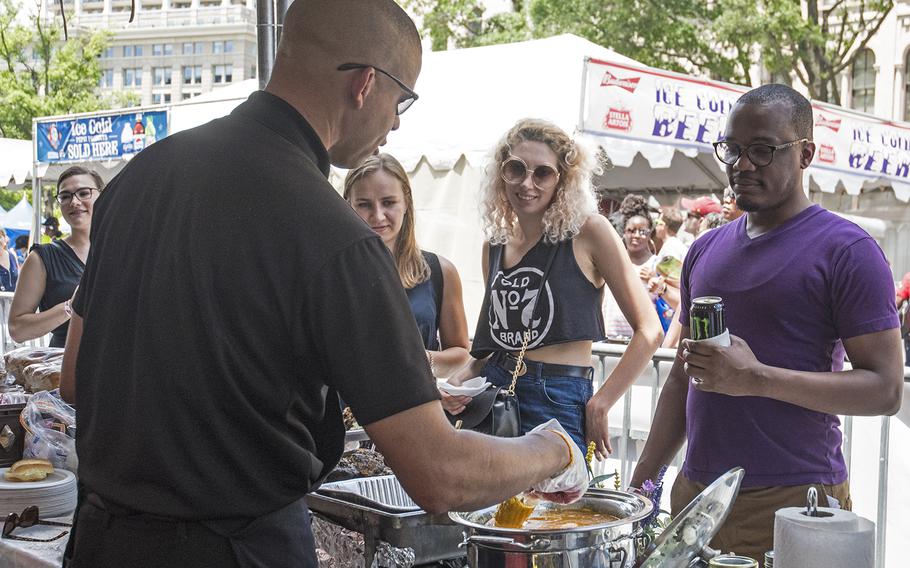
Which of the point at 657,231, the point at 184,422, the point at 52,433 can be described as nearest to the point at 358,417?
the point at 184,422

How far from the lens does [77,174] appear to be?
15.9 feet

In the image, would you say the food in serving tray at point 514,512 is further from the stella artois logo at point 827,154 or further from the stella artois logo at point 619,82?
the stella artois logo at point 827,154

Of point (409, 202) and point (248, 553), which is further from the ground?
point (409, 202)

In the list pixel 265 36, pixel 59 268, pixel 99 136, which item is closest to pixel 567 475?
pixel 265 36

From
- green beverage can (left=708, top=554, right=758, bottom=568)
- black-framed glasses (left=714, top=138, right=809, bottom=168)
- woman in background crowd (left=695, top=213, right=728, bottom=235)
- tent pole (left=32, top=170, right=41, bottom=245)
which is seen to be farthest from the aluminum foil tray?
tent pole (left=32, top=170, right=41, bottom=245)

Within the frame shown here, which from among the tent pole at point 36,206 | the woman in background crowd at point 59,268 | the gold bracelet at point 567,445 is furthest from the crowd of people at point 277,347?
the tent pole at point 36,206

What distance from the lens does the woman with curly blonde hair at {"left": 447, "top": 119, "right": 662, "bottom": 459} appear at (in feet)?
10.5

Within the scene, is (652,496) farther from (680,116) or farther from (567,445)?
(680,116)

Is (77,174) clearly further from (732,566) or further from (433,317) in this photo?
(732,566)

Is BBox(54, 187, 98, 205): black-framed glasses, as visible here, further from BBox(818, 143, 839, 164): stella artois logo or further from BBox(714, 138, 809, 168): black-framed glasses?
BBox(818, 143, 839, 164): stella artois logo

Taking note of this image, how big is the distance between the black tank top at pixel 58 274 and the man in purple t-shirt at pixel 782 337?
3.44 meters

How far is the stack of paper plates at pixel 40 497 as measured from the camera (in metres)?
2.61

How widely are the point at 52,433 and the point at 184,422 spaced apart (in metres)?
1.78

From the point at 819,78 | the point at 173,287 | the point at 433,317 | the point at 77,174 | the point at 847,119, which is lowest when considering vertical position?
the point at 433,317
